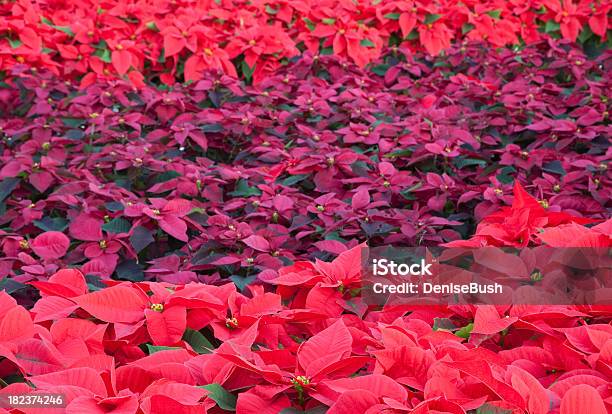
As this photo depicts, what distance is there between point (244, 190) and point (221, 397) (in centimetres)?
127

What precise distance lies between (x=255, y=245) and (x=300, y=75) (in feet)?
5.33

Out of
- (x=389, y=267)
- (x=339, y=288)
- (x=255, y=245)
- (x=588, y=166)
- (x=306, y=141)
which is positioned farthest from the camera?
(x=306, y=141)

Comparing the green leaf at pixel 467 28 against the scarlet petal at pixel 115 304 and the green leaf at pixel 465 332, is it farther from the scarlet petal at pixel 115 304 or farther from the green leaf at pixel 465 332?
the scarlet petal at pixel 115 304

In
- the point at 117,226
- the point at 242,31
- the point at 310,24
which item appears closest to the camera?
the point at 117,226

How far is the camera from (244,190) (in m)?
2.31

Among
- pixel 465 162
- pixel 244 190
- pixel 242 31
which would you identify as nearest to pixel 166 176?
pixel 244 190

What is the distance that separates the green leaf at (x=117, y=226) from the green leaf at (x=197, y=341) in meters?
0.72

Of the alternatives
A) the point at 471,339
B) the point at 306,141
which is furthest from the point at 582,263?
the point at 306,141

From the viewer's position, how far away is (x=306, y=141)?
103 inches

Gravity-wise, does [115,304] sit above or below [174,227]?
Answer: above

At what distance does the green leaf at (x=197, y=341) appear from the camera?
132cm

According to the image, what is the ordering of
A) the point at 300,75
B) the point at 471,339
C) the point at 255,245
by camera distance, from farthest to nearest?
the point at 300,75
the point at 255,245
the point at 471,339

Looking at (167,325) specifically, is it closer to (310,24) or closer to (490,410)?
(490,410)

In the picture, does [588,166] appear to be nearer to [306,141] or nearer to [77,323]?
[306,141]
